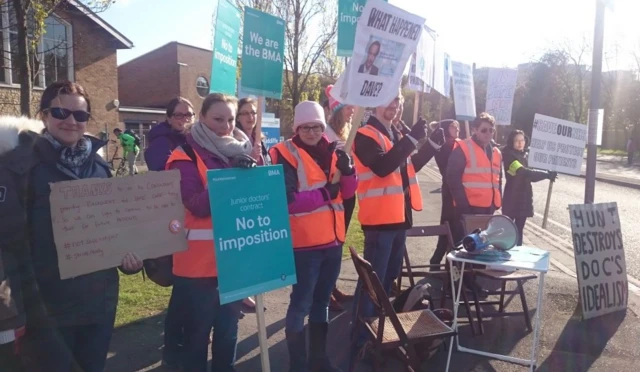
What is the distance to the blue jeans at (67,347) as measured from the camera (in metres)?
2.47

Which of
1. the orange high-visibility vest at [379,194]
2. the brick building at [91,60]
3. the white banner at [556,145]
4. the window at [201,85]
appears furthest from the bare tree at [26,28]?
the window at [201,85]

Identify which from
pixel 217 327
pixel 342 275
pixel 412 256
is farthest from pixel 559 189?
pixel 217 327

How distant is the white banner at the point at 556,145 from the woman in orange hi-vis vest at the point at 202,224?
15.9ft

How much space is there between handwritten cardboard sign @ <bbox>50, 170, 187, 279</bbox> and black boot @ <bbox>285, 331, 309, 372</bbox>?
113 cm

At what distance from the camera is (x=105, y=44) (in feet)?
72.4

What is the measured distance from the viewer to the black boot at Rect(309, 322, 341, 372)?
12.4 ft

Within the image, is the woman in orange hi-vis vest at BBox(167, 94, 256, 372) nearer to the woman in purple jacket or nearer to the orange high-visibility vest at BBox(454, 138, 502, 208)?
the woman in purple jacket

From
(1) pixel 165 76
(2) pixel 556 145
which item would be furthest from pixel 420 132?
(1) pixel 165 76

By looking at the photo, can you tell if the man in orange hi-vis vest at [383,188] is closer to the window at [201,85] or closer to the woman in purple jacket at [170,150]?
the woman in purple jacket at [170,150]

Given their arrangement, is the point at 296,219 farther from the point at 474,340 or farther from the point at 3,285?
the point at 474,340

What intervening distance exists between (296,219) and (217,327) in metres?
0.85

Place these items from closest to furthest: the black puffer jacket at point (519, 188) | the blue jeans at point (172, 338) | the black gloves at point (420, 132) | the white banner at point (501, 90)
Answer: the blue jeans at point (172, 338) < the black gloves at point (420, 132) < the black puffer jacket at point (519, 188) < the white banner at point (501, 90)

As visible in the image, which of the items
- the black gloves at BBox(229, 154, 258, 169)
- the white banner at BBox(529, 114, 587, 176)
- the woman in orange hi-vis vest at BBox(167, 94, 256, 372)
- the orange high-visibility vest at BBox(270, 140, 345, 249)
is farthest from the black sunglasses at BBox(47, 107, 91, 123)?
the white banner at BBox(529, 114, 587, 176)

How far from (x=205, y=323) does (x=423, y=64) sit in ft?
11.9
